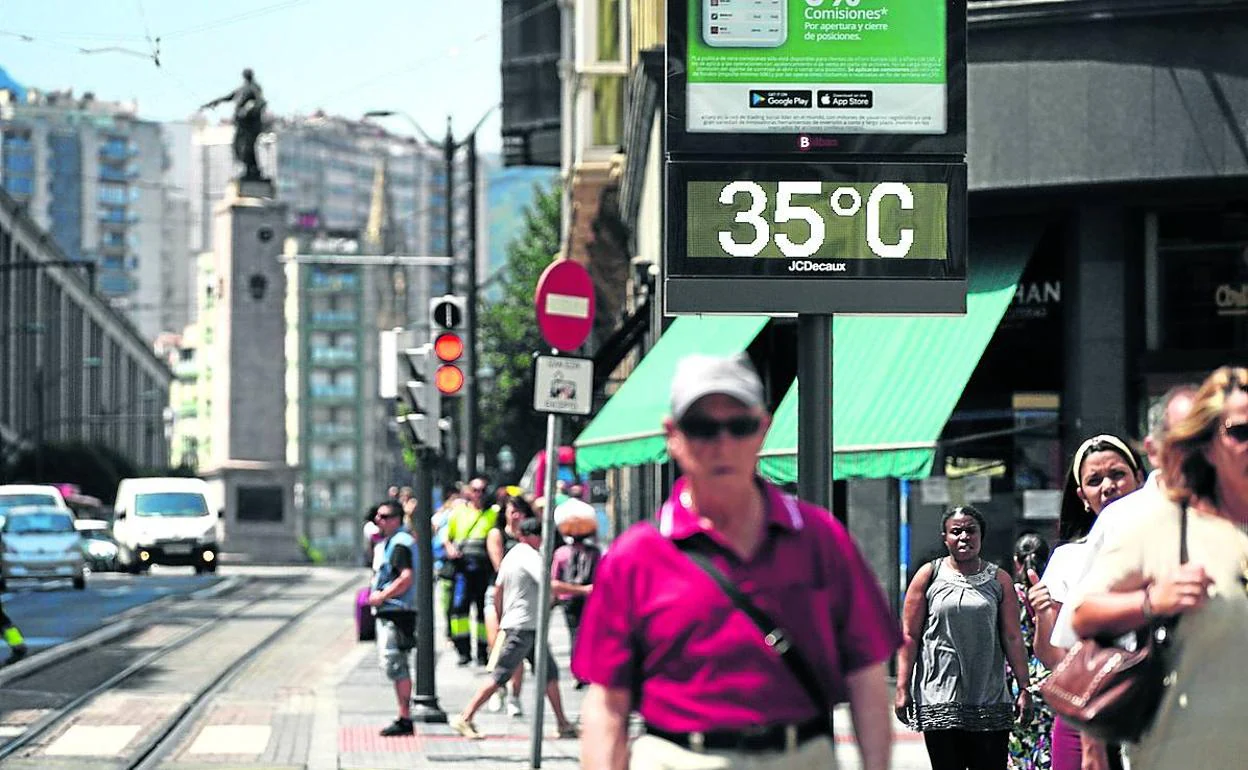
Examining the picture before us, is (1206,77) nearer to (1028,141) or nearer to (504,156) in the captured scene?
(1028,141)

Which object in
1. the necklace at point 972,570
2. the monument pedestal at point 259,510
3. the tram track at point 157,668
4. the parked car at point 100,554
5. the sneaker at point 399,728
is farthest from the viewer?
the monument pedestal at point 259,510

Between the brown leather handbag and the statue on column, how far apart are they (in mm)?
70728

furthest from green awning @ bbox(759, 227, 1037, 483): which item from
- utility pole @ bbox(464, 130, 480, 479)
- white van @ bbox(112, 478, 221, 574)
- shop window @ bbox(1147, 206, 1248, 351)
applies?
white van @ bbox(112, 478, 221, 574)

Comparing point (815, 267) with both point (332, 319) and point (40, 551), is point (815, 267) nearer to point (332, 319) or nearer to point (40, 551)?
point (40, 551)

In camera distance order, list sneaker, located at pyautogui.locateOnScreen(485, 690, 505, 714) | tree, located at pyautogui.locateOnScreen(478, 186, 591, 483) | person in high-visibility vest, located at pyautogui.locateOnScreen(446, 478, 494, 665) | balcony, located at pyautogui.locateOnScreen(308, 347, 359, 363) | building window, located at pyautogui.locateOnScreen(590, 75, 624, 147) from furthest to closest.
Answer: balcony, located at pyautogui.locateOnScreen(308, 347, 359, 363) < tree, located at pyautogui.locateOnScreen(478, 186, 591, 483) < building window, located at pyautogui.locateOnScreen(590, 75, 624, 147) < person in high-visibility vest, located at pyautogui.locateOnScreen(446, 478, 494, 665) < sneaker, located at pyautogui.locateOnScreen(485, 690, 505, 714)

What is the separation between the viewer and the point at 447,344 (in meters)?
18.4

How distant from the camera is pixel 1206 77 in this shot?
17.2 meters

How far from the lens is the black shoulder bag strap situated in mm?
5070

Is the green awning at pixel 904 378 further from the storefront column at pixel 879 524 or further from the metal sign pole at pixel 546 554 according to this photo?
the metal sign pole at pixel 546 554

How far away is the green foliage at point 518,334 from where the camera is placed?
67812mm

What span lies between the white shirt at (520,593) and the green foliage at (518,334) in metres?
48.5

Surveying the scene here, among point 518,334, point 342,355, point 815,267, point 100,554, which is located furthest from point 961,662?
point 342,355

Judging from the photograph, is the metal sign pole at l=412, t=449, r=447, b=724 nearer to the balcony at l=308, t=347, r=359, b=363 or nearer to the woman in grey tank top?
the woman in grey tank top

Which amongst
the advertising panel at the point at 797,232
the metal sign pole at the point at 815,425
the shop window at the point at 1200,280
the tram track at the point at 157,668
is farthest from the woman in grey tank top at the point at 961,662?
the shop window at the point at 1200,280
